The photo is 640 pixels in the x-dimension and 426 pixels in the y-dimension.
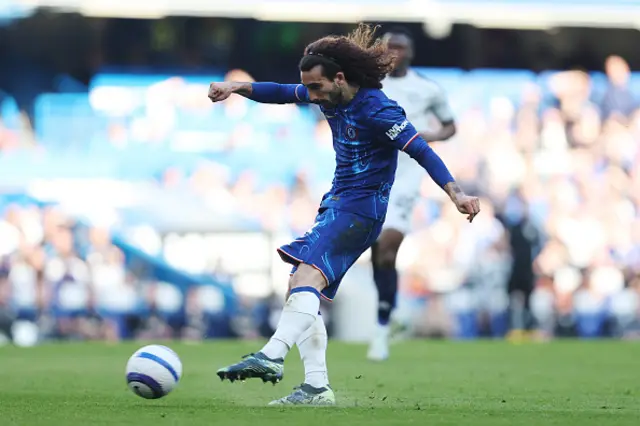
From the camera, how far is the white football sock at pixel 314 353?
679cm

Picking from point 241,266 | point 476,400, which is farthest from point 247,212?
point 476,400

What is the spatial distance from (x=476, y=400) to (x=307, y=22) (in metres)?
15.0

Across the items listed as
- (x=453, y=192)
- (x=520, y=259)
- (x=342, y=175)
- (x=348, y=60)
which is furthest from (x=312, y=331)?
(x=520, y=259)

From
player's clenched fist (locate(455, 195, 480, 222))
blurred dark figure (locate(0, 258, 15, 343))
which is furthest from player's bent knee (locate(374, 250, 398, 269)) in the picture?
blurred dark figure (locate(0, 258, 15, 343))

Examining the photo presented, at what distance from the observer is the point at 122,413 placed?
618cm

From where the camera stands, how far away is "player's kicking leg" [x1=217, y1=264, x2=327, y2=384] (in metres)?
6.23

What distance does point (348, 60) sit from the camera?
6699 millimetres

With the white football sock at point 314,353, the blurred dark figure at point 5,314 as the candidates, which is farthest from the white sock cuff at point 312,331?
the blurred dark figure at point 5,314

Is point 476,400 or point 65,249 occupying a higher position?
point 65,249

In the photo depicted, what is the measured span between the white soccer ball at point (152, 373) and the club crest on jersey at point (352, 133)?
154 centimetres

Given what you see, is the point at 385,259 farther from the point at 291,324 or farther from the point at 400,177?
the point at 291,324

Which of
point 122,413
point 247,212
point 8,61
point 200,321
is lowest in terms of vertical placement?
point 122,413

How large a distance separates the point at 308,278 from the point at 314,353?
45cm

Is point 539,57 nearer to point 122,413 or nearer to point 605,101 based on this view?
point 605,101
